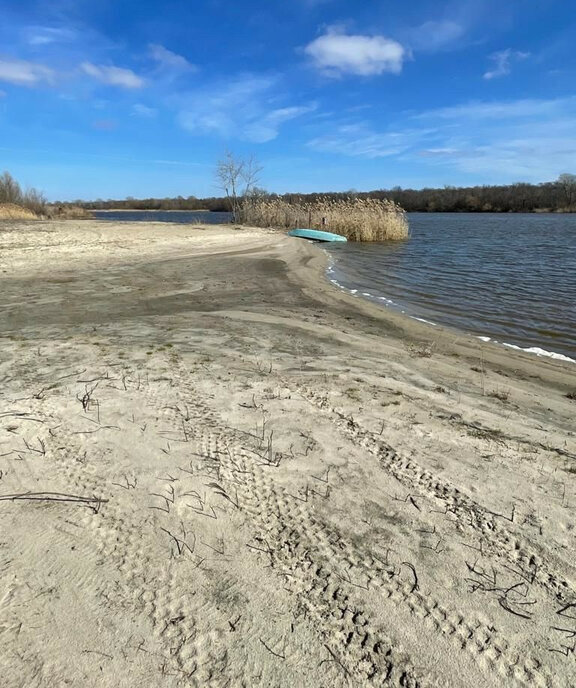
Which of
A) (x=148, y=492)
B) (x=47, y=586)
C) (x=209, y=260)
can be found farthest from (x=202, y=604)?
(x=209, y=260)

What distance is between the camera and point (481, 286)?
531 inches

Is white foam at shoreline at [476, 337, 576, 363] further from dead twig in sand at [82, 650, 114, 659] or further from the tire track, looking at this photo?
dead twig in sand at [82, 650, 114, 659]

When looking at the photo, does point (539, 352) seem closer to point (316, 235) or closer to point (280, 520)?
point (280, 520)

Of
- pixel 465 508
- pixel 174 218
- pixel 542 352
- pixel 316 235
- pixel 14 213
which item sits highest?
pixel 14 213

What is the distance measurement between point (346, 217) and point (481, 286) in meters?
18.7

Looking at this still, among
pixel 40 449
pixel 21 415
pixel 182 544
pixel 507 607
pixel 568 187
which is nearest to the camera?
pixel 507 607

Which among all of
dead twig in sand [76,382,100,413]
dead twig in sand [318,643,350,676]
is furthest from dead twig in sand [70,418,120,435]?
dead twig in sand [318,643,350,676]

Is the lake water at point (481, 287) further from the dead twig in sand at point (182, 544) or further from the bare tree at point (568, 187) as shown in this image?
the bare tree at point (568, 187)

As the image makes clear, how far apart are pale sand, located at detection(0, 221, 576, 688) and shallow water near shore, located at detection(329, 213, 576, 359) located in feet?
11.2

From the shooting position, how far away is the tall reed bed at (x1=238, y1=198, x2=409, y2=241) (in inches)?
1152

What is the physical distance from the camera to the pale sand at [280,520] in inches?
74.0

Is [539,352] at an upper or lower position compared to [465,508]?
lower

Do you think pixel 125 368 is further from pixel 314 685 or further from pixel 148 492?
pixel 314 685

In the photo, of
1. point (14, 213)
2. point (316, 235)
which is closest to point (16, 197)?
point (14, 213)
